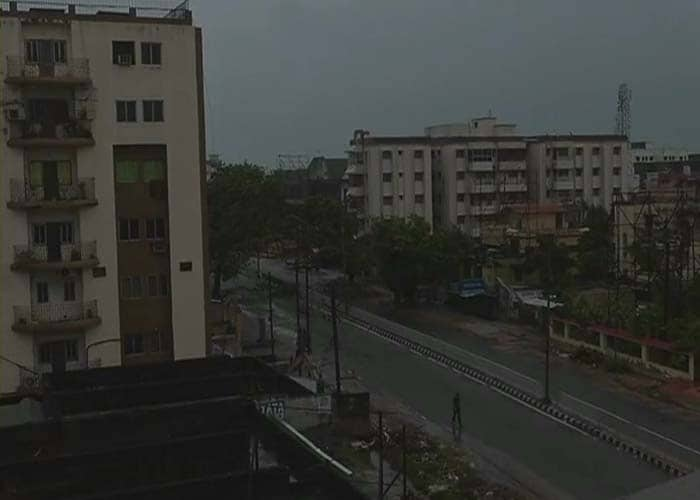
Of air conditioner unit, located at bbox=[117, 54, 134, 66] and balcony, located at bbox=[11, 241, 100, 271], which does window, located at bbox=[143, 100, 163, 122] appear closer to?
air conditioner unit, located at bbox=[117, 54, 134, 66]

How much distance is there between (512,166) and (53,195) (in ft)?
94.8

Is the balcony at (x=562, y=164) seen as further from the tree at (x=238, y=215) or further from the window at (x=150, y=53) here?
the window at (x=150, y=53)

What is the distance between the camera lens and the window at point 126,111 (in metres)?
17.7

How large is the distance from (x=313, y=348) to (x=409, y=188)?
16440 mm

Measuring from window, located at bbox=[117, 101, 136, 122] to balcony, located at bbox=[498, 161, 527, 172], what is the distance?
2725 cm

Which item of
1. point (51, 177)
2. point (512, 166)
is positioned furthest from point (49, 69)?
point (512, 166)

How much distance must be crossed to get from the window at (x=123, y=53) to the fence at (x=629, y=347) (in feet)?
43.6

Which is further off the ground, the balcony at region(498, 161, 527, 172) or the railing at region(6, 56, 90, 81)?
the railing at region(6, 56, 90, 81)

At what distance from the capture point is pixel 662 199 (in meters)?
33.7

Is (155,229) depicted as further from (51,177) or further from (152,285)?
(51,177)

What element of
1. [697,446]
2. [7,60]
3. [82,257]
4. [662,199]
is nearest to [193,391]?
[82,257]

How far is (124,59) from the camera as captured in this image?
17578 mm

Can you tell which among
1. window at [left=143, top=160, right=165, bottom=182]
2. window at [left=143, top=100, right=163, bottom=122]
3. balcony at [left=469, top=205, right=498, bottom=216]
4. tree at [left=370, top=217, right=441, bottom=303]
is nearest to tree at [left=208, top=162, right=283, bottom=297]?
tree at [left=370, top=217, right=441, bottom=303]

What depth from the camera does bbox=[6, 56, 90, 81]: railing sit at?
55.4 feet
